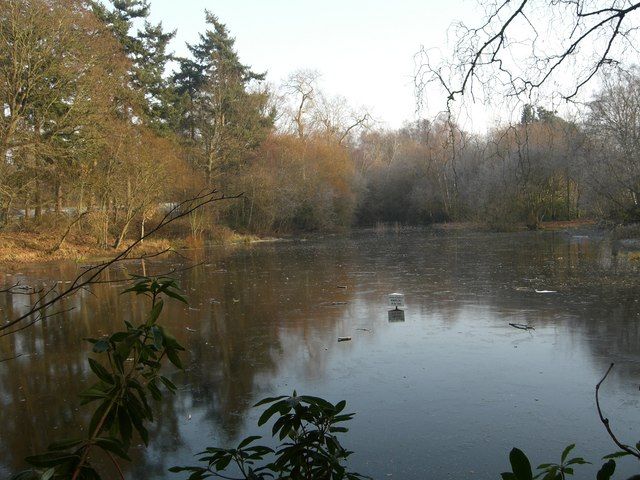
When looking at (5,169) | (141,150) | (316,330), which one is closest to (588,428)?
(316,330)

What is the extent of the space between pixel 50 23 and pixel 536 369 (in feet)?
66.7

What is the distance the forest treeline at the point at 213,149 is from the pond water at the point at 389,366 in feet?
7.76

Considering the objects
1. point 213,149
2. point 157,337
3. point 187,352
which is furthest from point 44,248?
point 157,337

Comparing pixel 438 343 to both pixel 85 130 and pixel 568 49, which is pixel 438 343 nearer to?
pixel 568 49

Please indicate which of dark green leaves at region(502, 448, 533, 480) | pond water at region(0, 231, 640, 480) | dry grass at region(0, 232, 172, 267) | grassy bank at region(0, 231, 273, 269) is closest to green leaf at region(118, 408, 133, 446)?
pond water at region(0, 231, 640, 480)

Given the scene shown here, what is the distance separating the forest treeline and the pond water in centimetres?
237

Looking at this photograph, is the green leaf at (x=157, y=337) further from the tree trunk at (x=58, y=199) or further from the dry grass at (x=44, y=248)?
the tree trunk at (x=58, y=199)

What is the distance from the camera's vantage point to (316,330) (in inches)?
396

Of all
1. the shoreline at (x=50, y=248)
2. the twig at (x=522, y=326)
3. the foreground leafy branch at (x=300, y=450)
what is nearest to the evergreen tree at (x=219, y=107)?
the shoreline at (x=50, y=248)

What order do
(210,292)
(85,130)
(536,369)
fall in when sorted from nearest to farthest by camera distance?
(536,369)
(210,292)
(85,130)

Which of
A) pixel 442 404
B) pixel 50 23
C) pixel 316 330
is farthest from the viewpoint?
pixel 50 23

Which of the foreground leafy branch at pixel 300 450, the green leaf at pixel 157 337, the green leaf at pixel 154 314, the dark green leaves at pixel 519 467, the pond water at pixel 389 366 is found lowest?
the pond water at pixel 389 366

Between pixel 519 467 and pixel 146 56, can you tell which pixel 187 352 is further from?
pixel 146 56

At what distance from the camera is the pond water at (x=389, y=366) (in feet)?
17.5
